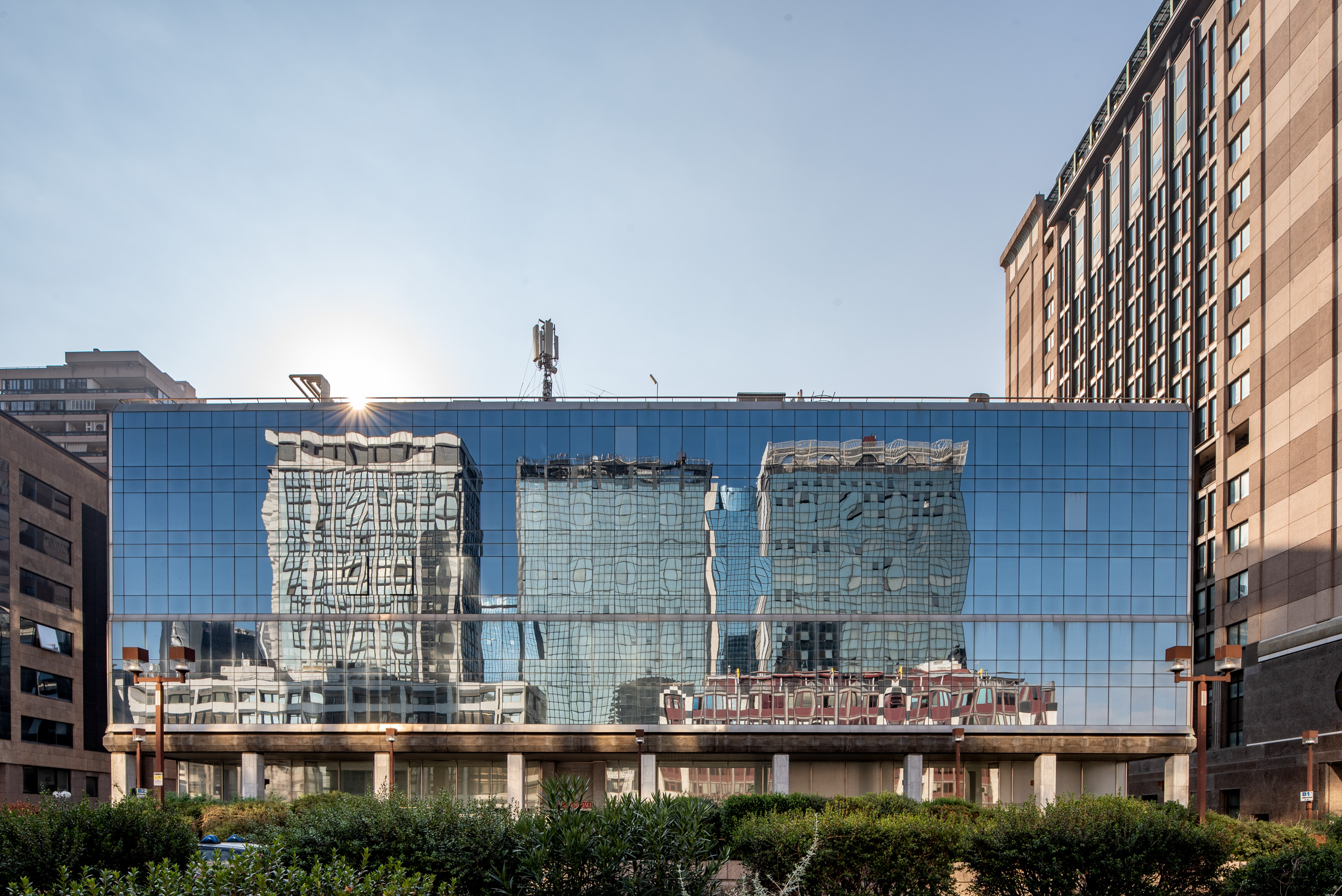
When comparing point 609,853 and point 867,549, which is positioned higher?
point 867,549

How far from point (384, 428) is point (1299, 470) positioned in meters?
51.0

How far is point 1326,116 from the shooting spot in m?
51.5

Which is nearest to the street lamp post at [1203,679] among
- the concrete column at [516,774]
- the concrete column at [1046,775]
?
the concrete column at [1046,775]

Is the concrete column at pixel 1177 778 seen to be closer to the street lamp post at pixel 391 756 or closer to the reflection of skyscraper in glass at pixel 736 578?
the reflection of skyscraper in glass at pixel 736 578

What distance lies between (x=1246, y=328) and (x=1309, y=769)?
93.9 ft

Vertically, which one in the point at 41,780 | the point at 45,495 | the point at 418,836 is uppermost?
the point at 45,495

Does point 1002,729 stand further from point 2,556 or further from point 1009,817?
point 2,556

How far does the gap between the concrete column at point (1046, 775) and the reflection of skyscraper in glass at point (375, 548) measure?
102ft

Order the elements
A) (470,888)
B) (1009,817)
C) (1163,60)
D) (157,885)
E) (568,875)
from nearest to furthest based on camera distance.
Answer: (157,885)
(568,875)
(470,888)
(1009,817)
(1163,60)

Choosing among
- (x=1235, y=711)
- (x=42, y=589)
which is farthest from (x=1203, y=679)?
(x=42, y=589)

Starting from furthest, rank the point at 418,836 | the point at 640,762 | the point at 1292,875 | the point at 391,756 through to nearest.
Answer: the point at 640,762, the point at 391,756, the point at 1292,875, the point at 418,836

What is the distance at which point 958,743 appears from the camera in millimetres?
46156

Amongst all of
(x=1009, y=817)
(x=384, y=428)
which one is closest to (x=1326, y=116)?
(x=1009, y=817)

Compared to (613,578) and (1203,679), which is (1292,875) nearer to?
(1203,679)
